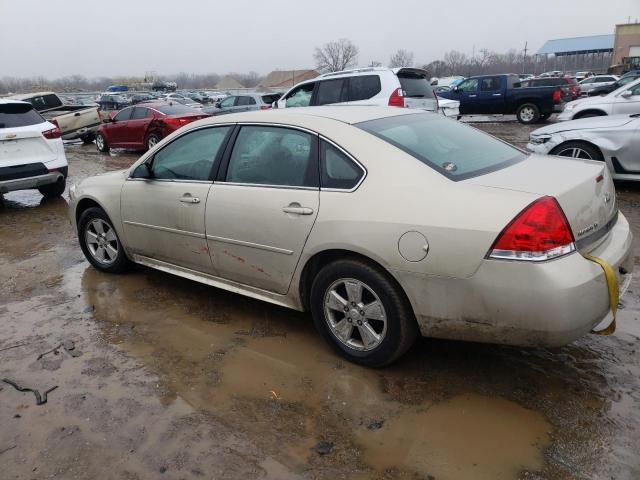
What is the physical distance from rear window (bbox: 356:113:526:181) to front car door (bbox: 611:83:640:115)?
9.26 meters

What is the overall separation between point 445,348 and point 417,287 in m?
0.88

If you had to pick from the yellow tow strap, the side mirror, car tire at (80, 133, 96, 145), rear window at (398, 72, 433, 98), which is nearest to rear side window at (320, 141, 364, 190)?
the yellow tow strap

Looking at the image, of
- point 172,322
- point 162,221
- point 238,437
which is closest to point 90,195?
point 162,221

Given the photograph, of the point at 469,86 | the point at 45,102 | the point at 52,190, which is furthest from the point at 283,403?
the point at 469,86

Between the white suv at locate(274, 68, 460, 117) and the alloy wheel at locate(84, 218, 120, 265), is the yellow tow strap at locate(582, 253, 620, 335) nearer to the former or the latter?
the alloy wheel at locate(84, 218, 120, 265)

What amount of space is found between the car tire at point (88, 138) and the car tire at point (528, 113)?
14882 mm

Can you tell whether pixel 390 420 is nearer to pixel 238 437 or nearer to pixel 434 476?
pixel 434 476

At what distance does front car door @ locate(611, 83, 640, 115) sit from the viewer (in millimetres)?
10961

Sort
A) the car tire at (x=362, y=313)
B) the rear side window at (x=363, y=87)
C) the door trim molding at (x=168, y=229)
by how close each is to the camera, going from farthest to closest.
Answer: the rear side window at (x=363, y=87), the door trim molding at (x=168, y=229), the car tire at (x=362, y=313)

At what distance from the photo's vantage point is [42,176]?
25.7 feet

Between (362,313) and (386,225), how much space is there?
1.94ft

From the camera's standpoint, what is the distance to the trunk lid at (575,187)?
106 inches

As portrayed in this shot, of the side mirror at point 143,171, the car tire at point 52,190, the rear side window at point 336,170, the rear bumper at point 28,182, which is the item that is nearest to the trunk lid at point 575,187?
the rear side window at point 336,170

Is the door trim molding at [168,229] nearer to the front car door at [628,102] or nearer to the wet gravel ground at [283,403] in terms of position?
the wet gravel ground at [283,403]
